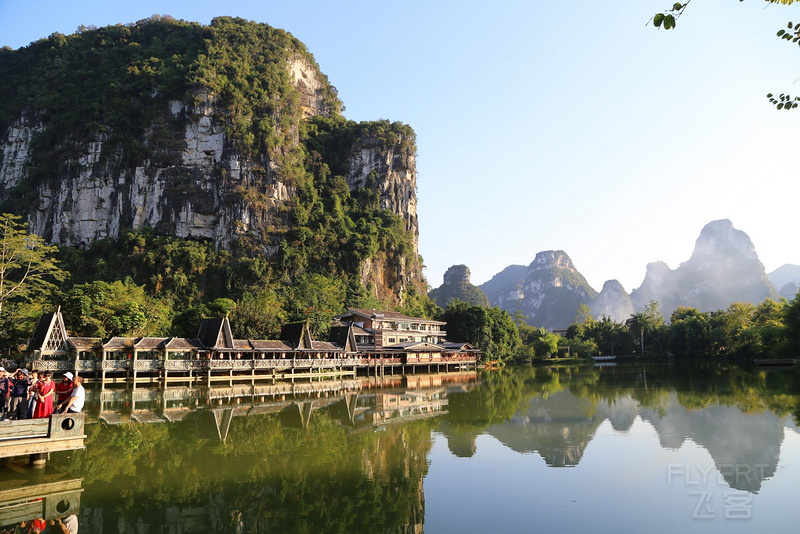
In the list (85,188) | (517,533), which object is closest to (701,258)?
(85,188)

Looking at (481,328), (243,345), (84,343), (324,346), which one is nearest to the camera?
(84,343)

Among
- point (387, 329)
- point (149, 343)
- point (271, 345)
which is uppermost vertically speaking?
point (387, 329)

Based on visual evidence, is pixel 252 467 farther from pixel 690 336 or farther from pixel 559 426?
pixel 690 336

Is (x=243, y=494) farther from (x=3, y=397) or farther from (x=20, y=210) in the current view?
(x=20, y=210)

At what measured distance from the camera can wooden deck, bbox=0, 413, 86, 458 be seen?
9.69m

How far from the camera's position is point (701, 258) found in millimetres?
175250

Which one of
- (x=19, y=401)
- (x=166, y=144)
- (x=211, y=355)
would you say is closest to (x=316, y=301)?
(x=211, y=355)

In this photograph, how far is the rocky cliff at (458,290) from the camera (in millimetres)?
143000

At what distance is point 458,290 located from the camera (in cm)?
14575

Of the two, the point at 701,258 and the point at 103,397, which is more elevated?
the point at 701,258

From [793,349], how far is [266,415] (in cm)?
4583

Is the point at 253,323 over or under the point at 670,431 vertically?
over

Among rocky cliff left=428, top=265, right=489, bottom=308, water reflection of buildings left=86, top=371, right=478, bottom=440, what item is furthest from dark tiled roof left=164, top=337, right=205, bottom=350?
rocky cliff left=428, top=265, right=489, bottom=308

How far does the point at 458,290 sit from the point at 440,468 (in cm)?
13459
